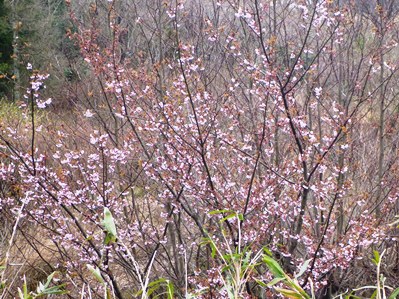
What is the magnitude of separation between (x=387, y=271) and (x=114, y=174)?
115 inches

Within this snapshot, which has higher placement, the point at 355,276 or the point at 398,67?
the point at 398,67

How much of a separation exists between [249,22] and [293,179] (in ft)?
4.41

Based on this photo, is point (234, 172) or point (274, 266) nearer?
point (274, 266)

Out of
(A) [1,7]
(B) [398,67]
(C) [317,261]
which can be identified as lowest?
(C) [317,261]

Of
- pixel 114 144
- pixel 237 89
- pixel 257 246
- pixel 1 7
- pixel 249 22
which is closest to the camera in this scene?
pixel 249 22

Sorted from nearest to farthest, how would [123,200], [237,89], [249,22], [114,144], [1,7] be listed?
1. [249,22]
2. [123,200]
3. [114,144]
4. [237,89]
5. [1,7]

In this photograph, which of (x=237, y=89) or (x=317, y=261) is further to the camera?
(x=237, y=89)

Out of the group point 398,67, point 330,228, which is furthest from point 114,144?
point 398,67

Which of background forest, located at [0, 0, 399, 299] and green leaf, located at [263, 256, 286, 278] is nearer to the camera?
green leaf, located at [263, 256, 286, 278]

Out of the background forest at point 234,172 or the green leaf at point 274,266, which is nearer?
the green leaf at point 274,266

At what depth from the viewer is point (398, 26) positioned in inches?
243

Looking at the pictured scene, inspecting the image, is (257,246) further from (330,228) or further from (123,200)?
(123,200)

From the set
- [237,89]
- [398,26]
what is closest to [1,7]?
[237,89]

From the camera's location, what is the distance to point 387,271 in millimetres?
5191
